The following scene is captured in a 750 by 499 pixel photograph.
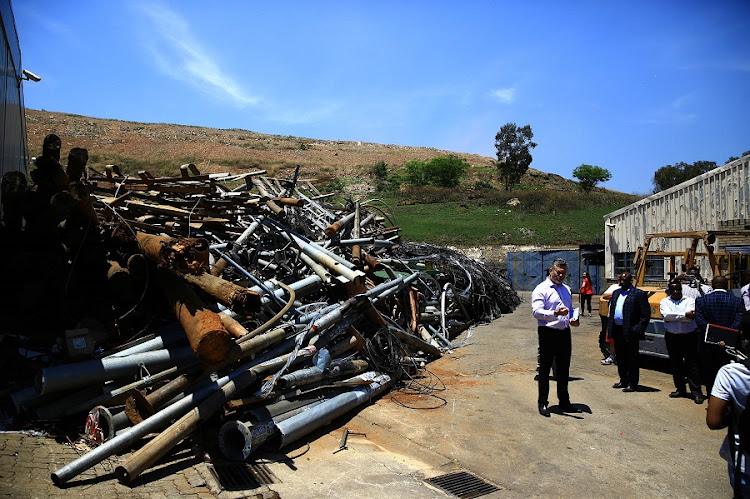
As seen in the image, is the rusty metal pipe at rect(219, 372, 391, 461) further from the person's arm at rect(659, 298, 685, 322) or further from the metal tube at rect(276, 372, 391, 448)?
the person's arm at rect(659, 298, 685, 322)

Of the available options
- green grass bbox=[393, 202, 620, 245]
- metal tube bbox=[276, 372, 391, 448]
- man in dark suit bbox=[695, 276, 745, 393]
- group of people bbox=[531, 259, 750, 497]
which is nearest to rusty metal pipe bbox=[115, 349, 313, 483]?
metal tube bbox=[276, 372, 391, 448]

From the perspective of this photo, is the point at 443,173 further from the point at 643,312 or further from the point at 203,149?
the point at 643,312

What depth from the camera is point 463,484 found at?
465cm

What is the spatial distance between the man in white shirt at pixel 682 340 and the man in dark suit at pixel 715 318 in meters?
0.46

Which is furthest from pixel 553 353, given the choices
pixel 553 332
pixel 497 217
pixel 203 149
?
pixel 203 149

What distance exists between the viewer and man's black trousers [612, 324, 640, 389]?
299 inches

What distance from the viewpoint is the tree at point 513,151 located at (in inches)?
2485

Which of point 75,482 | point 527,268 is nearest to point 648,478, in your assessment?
point 75,482

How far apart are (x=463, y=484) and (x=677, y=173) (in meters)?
68.1

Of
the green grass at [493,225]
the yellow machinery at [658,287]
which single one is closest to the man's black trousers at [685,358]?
the yellow machinery at [658,287]

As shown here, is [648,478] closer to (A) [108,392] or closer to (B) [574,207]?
(A) [108,392]

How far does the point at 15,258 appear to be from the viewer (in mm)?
5801

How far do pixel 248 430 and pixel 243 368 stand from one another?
878mm

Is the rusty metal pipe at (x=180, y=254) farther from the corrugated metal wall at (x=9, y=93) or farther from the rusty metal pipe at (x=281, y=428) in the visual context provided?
the corrugated metal wall at (x=9, y=93)
